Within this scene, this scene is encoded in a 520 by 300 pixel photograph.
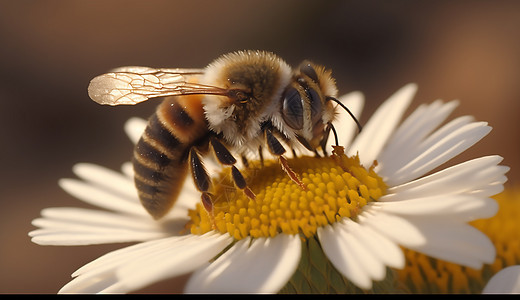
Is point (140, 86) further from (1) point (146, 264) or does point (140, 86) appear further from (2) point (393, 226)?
(2) point (393, 226)

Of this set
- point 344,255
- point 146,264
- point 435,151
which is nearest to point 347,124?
point 435,151

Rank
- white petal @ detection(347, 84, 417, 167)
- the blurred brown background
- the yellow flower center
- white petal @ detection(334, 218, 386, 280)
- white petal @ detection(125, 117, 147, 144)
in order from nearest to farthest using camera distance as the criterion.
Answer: white petal @ detection(334, 218, 386, 280) → the yellow flower center → white petal @ detection(347, 84, 417, 167) → white petal @ detection(125, 117, 147, 144) → the blurred brown background

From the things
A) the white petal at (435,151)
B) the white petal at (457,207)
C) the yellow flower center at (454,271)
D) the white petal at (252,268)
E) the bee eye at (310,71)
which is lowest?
the yellow flower center at (454,271)

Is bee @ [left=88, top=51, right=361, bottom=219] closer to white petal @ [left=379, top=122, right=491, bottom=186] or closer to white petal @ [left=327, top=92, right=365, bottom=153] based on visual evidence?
white petal @ [left=379, top=122, right=491, bottom=186]

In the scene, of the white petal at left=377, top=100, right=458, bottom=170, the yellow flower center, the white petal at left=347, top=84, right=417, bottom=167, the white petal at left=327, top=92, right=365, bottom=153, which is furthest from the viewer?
the white petal at left=327, top=92, right=365, bottom=153

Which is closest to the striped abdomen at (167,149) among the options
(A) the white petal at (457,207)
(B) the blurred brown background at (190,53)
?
(A) the white petal at (457,207)

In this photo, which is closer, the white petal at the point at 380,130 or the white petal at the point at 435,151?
the white petal at the point at 435,151

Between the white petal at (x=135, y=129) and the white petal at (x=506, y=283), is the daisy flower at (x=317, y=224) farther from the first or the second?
the white petal at (x=135, y=129)

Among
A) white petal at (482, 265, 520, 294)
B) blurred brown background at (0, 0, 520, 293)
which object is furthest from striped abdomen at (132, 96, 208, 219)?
blurred brown background at (0, 0, 520, 293)
